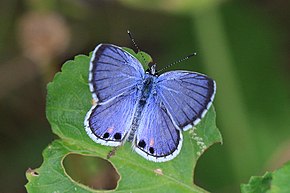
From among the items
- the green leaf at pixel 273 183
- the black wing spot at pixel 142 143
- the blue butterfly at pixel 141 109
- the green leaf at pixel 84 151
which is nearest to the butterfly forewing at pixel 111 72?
the blue butterfly at pixel 141 109

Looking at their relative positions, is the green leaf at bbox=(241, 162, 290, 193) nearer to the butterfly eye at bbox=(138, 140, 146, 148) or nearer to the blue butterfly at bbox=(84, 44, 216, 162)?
the blue butterfly at bbox=(84, 44, 216, 162)

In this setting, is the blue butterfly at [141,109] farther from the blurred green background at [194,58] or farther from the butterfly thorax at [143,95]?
the blurred green background at [194,58]

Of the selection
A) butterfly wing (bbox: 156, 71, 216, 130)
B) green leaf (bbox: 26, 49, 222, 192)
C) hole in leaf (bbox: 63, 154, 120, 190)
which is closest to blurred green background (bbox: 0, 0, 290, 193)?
hole in leaf (bbox: 63, 154, 120, 190)

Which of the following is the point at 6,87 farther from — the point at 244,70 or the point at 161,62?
the point at 244,70

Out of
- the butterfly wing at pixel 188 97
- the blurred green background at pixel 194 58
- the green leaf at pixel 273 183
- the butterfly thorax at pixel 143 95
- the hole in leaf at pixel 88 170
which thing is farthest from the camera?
the blurred green background at pixel 194 58

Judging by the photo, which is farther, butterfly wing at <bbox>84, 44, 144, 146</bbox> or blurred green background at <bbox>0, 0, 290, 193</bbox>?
blurred green background at <bbox>0, 0, 290, 193</bbox>

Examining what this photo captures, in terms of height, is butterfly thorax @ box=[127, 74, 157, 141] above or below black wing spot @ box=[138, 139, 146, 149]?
above
